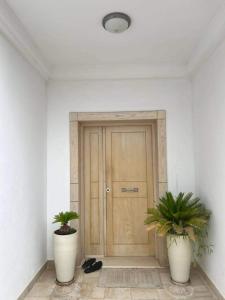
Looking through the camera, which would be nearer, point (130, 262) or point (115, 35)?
point (115, 35)

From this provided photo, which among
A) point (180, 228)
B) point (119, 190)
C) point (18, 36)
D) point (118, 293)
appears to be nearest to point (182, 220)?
point (180, 228)

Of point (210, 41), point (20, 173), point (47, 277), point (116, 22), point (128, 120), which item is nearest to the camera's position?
point (116, 22)

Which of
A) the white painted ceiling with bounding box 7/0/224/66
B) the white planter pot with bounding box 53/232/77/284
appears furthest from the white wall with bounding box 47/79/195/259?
the white planter pot with bounding box 53/232/77/284

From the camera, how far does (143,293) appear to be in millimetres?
2717

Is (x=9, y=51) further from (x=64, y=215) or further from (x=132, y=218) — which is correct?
(x=132, y=218)

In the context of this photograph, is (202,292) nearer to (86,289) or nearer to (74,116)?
(86,289)

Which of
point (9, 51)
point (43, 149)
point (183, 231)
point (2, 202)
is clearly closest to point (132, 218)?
point (183, 231)

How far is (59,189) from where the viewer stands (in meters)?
3.52

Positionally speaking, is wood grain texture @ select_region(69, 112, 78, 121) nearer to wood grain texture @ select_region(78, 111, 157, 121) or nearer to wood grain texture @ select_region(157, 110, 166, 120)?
wood grain texture @ select_region(78, 111, 157, 121)

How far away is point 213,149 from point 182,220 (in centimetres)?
87

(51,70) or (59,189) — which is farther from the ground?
(51,70)

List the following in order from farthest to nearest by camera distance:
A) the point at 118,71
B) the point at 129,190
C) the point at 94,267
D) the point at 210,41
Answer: the point at 129,190
the point at 118,71
the point at 94,267
the point at 210,41

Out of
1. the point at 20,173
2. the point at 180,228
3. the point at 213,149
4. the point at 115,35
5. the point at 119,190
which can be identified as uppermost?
the point at 115,35

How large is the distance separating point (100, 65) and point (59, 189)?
71.7 inches
